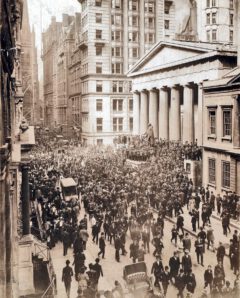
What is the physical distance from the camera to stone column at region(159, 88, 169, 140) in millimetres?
46141

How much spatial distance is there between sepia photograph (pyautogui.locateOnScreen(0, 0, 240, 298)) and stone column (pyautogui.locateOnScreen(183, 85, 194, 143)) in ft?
14.7

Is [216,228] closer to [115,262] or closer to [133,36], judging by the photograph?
[115,262]

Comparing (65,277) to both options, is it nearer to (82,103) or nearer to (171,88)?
(82,103)

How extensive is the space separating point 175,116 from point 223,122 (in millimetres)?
21294

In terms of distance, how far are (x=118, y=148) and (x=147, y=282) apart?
1854 cm

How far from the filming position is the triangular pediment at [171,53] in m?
36.8

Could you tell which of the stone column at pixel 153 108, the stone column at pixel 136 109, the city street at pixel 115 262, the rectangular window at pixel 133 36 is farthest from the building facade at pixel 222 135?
the stone column at pixel 136 109

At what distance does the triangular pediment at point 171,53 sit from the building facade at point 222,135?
1168 cm

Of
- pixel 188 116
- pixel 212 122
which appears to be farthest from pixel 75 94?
pixel 188 116

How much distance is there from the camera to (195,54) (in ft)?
124

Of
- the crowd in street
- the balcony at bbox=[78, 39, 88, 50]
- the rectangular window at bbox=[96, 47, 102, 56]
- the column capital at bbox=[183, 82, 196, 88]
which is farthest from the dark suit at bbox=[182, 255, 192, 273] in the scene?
the column capital at bbox=[183, 82, 196, 88]

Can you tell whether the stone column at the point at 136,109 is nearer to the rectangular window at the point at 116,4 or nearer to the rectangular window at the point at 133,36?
the rectangular window at the point at 133,36

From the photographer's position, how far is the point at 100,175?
25.0 metres

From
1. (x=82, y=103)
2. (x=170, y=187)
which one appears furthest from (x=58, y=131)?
(x=170, y=187)
